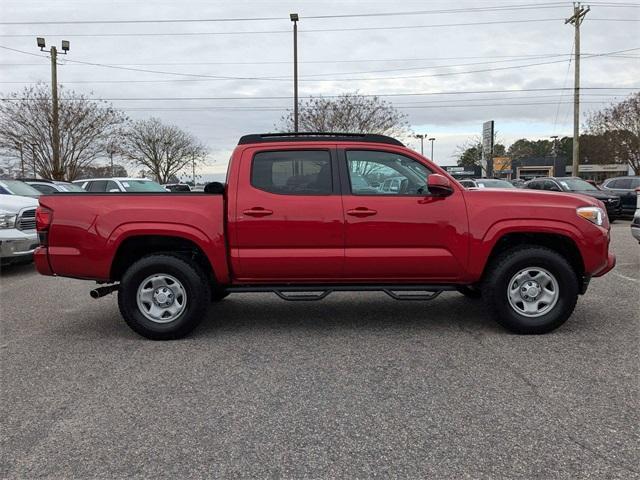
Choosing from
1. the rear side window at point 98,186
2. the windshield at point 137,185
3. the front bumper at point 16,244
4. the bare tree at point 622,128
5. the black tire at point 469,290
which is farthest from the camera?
the bare tree at point 622,128

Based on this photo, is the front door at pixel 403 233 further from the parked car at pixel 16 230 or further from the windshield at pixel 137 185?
the windshield at pixel 137 185

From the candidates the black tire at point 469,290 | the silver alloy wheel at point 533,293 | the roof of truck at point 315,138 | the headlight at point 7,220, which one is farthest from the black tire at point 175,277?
the headlight at point 7,220

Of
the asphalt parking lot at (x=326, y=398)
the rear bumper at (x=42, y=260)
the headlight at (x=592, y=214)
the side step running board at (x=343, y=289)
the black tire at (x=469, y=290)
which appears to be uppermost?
the headlight at (x=592, y=214)

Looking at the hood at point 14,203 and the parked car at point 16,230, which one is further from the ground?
the hood at point 14,203

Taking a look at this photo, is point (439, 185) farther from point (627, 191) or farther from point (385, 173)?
point (627, 191)

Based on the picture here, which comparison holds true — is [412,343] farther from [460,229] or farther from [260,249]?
[260,249]

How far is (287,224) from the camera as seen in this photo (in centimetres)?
491

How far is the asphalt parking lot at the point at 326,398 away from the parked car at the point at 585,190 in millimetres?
12323

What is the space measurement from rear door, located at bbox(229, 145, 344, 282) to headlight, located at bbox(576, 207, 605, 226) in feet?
7.55

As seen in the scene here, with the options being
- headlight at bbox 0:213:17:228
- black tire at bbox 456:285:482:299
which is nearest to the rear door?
black tire at bbox 456:285:482:299

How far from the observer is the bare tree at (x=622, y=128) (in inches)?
1518

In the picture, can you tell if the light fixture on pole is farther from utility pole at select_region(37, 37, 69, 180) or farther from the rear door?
the rear door

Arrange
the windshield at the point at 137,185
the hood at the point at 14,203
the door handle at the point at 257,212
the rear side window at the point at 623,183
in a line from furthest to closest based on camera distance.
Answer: the rear side window at the point at 623,183, the windshield at the point at 137,185, the hood at the point at 14,203, the door handle at the point at 257,212

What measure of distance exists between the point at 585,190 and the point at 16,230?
16.7m
